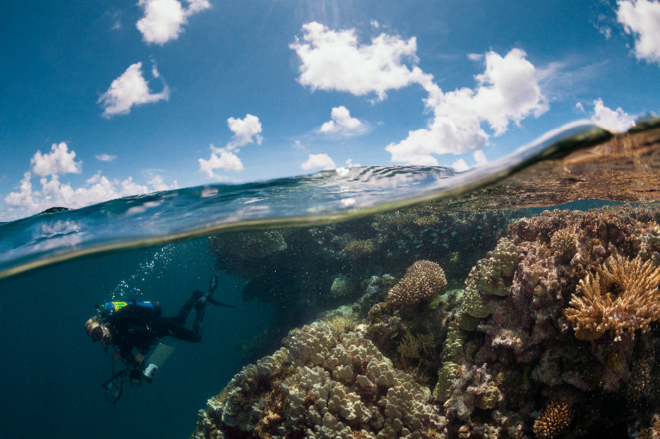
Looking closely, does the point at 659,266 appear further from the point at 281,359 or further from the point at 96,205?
the point at 96,205

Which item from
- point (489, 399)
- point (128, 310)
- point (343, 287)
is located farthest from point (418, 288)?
point (128, 310)

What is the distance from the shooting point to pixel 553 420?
3861 millimetres

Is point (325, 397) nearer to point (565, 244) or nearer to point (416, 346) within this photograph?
point (416, 346)

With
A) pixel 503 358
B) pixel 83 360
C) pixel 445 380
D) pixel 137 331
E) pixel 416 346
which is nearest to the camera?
pixel 503 358

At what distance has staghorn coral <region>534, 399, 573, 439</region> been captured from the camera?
385 centimetres

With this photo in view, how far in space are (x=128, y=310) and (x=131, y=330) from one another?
0.87 metres

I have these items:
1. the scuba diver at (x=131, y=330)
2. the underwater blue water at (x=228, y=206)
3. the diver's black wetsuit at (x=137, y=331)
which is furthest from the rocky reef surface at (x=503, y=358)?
the diver's black wetsuit at (x=137, y=331)

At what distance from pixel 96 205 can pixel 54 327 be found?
14085 cm

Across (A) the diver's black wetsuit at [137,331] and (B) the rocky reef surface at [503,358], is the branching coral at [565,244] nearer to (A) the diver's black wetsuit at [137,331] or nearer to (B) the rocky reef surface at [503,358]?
(B) the rocky reef surface at [503,358]

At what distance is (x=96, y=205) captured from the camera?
27.9ft

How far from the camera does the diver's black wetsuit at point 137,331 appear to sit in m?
10.1

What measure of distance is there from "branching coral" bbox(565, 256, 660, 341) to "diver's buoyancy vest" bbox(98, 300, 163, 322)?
1324cm

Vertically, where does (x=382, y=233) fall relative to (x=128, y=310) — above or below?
above

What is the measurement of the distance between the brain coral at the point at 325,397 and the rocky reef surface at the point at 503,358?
0.07ft
